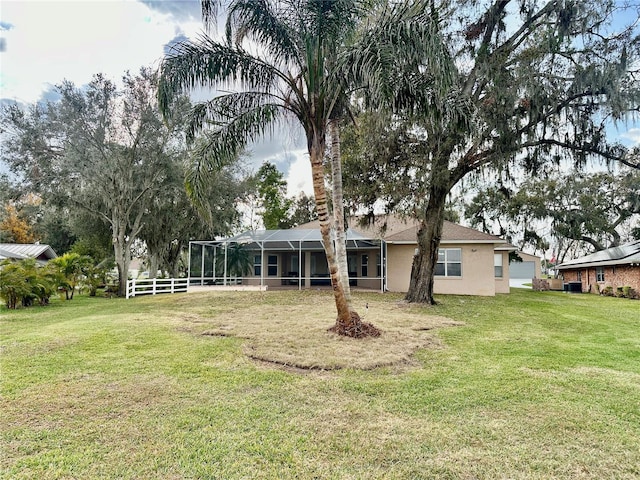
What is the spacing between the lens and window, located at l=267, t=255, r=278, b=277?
2063cm

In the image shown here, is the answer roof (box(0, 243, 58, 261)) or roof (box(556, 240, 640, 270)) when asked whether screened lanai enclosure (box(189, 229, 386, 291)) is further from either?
roof (box(0, 243, 58, 261))

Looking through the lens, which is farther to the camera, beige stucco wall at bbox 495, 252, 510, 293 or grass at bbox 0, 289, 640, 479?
beige stucco wall at bbox 495, 252, 510, 293

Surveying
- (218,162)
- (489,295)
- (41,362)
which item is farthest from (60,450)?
(489,295)

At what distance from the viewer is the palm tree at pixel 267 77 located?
671 cm

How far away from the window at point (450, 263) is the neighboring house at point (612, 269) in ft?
27.2

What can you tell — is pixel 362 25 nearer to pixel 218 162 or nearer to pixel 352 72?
pixel 352 72

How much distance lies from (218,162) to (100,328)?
4476 mm

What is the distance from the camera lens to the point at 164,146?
16.9 meters

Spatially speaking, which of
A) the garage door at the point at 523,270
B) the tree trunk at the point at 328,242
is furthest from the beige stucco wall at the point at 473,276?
the garage door at the point at 523,270

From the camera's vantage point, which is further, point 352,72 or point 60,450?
point 352,72

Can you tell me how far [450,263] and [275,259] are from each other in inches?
362

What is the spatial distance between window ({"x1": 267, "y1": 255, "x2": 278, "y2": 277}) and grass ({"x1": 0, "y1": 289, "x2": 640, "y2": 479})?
12.4m

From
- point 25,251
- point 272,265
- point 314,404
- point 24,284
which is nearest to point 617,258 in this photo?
point 272,265

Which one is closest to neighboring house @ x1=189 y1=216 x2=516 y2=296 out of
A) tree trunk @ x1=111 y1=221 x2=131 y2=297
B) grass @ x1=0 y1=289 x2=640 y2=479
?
tree trunk @ x1=111 y1=221 x2=131 y2=297
